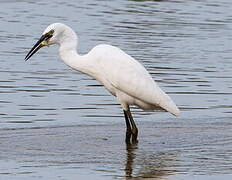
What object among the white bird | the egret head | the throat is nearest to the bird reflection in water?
the white bird

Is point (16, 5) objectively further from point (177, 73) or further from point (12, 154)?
point (12, 154)

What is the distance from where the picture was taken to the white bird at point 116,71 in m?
12.0

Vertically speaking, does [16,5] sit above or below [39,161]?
below

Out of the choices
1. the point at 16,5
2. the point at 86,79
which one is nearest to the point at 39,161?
the point at 86,79

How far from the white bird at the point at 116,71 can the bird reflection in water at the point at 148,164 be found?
77 centimetres

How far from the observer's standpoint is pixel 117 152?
1119cm

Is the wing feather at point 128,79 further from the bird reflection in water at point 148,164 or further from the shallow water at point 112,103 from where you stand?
the bird reflection in water at point 148,164

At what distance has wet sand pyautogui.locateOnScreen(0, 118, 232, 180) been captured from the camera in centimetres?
997

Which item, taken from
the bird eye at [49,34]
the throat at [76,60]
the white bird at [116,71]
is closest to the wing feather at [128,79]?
the white bird at [116,71]

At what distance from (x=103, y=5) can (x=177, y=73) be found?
8.84m

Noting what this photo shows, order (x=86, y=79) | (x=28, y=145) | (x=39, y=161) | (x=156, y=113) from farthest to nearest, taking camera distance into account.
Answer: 1. (x=86, y=79)
2. (x=156, y=113)
3. (x=28, y=145)
4. (x=39, y=161)

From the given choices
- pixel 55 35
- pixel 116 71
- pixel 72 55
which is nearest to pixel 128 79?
pixel 116 71

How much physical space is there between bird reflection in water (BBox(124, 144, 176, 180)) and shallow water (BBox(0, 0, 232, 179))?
1 centimetres

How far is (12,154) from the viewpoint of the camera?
1069 cm
